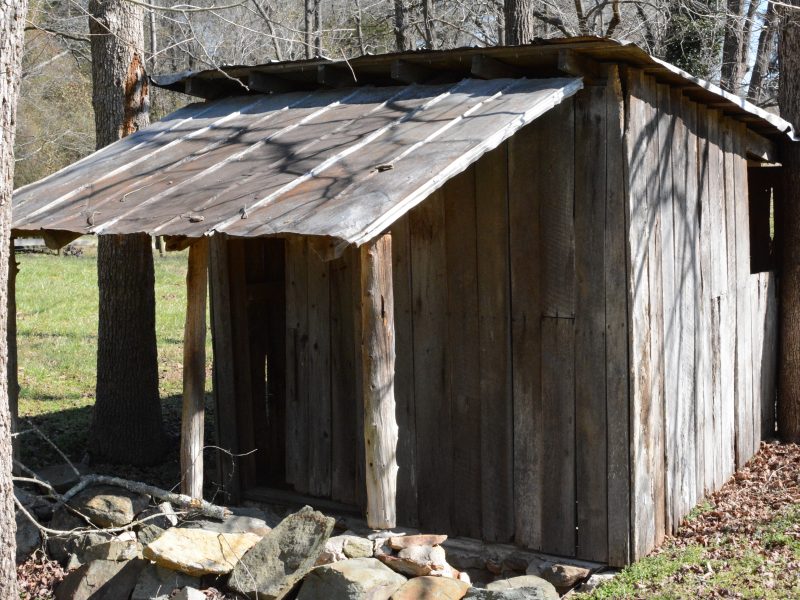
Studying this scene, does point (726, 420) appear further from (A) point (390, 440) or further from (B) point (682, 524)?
(A) point (390, 440)

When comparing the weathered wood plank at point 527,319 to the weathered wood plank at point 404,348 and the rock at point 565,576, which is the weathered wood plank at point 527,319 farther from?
the weathered wood plank at point 404,348

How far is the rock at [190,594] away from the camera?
5.43m

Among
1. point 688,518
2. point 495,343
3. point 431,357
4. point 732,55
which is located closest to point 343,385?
point 431,357

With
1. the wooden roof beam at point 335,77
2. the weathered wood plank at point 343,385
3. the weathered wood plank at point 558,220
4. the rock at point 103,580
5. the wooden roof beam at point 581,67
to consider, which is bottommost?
the rock at point 103,580

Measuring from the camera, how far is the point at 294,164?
239 inches

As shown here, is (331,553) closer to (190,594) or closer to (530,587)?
(190,594)

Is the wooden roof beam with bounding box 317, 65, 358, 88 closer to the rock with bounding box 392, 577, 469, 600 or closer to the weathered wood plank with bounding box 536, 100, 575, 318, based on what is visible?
the weathered wood plank with bounding box 536, 100, 575, 318

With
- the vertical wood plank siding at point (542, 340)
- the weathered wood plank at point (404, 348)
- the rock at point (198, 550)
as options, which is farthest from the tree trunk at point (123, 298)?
the rock at point (198, 550)

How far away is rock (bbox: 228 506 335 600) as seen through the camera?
217 inches

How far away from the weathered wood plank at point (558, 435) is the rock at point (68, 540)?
9.68 ft

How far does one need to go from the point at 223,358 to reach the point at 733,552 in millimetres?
4165

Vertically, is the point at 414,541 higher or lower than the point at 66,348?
higher

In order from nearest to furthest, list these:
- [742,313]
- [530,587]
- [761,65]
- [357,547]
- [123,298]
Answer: [530,587] < [357,547] < [742,313] < [123,298] < [761,65]

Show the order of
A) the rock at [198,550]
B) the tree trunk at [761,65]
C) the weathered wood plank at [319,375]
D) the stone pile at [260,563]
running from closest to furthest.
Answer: the stone pile at [260,563], the rock at [198,550], the weathered wood plank at [319,375], the tree trunk at [761,65]
